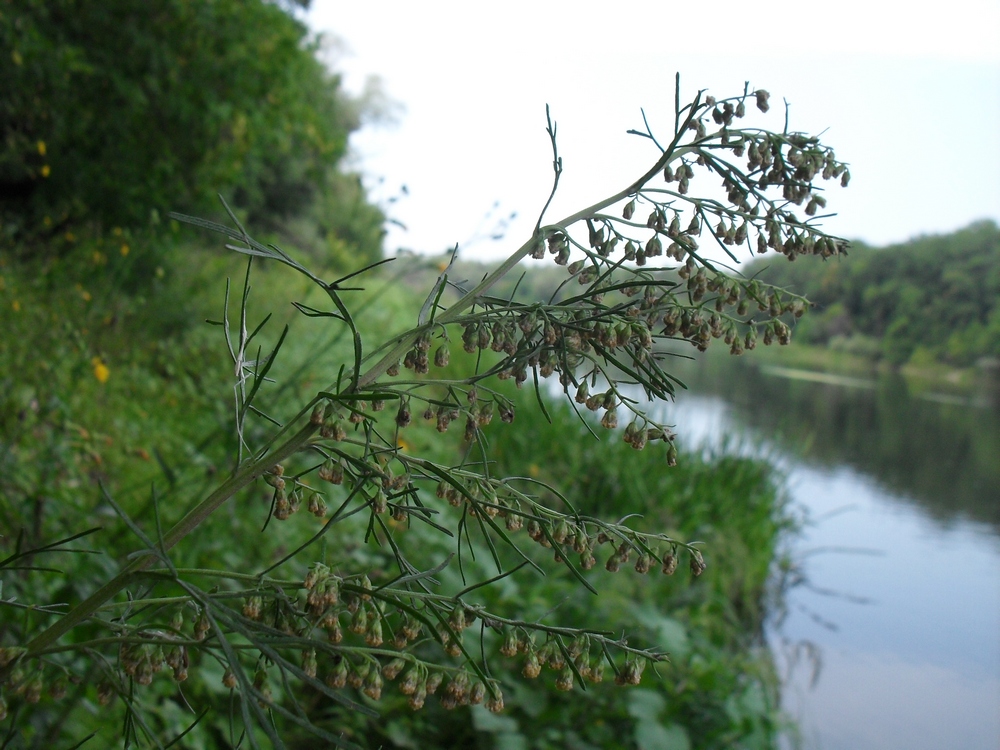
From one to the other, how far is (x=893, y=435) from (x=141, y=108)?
9.54 meters

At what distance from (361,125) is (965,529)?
18.8 meters

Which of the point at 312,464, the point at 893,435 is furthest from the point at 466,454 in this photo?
the point at 893,435

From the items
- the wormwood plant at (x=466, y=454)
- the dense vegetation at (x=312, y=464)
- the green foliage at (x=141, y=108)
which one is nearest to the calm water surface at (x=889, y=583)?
the dense vegetation at (x=312, y=464)

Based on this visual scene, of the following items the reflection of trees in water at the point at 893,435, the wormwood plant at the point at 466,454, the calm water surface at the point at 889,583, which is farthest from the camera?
the reflection of trees in water at the point at 893,435

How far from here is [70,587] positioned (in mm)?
2174

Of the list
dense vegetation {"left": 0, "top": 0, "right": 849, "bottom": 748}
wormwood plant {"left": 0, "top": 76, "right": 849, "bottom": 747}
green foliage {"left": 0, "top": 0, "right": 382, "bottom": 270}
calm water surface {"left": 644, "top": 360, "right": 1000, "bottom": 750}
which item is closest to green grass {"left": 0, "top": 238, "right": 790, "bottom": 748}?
dense vegetation {"left": 0, "top": 0, "right": 849, "bottom": 748}

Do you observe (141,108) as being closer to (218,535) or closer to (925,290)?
(218,535)

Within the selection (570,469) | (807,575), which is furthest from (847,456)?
(570,469)

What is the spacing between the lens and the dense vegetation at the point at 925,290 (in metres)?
8.16

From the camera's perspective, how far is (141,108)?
6148 mm

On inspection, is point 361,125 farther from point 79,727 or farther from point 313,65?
point 79,727

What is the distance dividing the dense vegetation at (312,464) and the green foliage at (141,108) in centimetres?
Answer: 3

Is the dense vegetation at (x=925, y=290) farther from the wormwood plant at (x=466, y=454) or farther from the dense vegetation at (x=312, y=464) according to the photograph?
the wormwood plant at (x=466, y=454)

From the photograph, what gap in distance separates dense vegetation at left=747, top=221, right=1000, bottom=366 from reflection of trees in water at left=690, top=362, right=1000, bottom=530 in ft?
4.01
